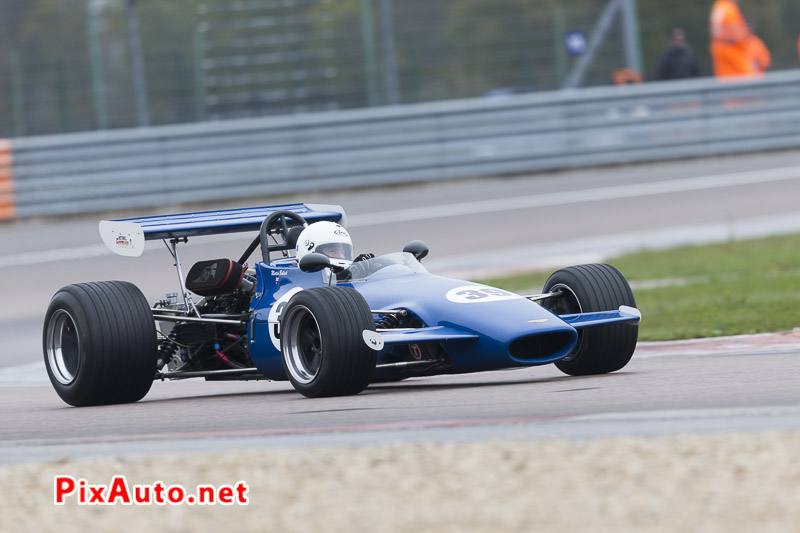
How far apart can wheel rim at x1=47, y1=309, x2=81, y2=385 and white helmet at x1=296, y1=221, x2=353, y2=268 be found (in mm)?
1493

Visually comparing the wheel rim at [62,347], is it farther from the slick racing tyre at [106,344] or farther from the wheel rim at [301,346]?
the wheel rim at [301,346]

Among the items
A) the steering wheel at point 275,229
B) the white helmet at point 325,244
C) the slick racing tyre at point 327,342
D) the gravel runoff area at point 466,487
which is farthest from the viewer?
the steering wheel at point 275,229

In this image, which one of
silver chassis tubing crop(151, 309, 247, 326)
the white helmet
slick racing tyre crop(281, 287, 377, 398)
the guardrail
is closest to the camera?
slick racing tyre crop(281, 287, 377, 398)

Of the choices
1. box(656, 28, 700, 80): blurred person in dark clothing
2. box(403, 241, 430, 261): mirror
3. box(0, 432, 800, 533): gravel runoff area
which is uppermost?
box(656, 28, 700, 80): blurred person in dark clothing

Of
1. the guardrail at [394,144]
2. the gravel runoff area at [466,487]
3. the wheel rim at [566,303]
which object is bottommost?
the gravel runoff area at [466,487]

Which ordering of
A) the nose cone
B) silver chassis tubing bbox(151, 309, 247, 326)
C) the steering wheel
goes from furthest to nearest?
silver chassis tubing bbox(151, 309, 247, 326)
the steering wheel
the nose cone

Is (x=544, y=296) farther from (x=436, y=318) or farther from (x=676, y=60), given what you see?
(x=676, y=60)

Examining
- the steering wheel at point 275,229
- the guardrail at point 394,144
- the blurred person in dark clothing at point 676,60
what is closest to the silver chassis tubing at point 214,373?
the steering wheel at point 275,229

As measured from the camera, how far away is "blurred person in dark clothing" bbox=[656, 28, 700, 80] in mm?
21594

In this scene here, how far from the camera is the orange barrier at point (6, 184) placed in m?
19.6

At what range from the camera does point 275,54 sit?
20047 mm

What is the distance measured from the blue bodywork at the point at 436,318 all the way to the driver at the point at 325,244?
5.1 inches

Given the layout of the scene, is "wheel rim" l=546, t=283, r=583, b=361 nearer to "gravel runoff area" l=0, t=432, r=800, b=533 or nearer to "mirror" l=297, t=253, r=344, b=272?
"mirror" l=297, t=253, r=344, b=272

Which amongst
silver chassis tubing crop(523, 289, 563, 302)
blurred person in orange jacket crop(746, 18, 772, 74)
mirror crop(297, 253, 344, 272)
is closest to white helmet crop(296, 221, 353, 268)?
mirror crop(297, 253, 344, 272)
